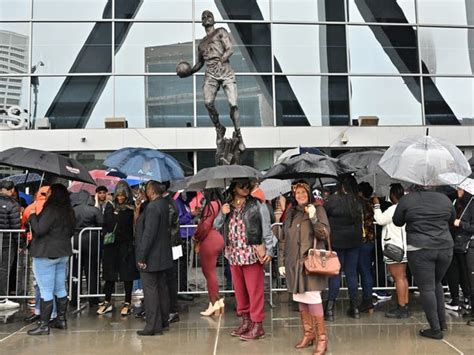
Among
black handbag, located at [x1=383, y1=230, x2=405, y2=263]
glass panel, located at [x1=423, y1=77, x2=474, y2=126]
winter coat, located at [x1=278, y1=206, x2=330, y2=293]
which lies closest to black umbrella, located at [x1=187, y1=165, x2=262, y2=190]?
winter coat, located at [x1=278, y1=206, x2=330, y2=293]

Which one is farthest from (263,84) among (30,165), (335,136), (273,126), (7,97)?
(30,165)

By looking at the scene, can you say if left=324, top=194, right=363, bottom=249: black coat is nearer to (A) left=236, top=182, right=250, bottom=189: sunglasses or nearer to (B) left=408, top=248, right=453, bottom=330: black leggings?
(B) left=408, top=248, right=453, bottom=330: black leggings

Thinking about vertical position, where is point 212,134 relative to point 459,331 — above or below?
above

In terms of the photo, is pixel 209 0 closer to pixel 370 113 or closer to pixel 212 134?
pixel 212 134

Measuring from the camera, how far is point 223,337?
604 cm

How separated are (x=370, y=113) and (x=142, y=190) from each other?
10.2 m

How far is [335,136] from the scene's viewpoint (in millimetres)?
14734

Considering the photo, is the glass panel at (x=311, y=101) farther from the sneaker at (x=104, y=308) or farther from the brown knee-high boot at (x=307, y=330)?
the brown knee-high boot at (x=307, y=330)

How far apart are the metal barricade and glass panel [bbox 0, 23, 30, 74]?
28.3ft

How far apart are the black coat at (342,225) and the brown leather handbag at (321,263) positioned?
1.45 metres

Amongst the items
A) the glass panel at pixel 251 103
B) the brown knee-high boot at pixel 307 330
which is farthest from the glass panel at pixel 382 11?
the brown knee-high boot at pixel 307 330

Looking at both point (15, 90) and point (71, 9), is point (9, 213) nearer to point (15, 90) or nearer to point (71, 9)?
point (15, 90)

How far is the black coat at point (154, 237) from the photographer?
5906 millimetres

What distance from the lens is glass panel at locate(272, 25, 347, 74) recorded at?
1527 centimetres
